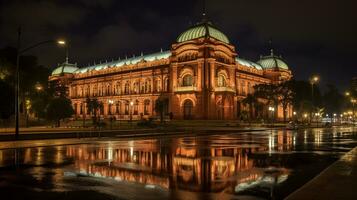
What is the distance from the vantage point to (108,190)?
1165 centimetres

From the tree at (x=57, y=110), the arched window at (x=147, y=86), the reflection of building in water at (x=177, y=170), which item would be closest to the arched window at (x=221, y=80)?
the arched window at (x=147, y=86)

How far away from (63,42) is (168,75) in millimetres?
72079

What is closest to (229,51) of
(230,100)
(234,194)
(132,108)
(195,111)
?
(230,100)

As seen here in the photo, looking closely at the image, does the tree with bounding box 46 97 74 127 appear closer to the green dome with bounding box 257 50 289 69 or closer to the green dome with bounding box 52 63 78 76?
the green dome with bounding box 257 50 289 69

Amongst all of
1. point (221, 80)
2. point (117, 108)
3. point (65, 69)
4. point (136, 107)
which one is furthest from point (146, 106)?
point (65, 69)

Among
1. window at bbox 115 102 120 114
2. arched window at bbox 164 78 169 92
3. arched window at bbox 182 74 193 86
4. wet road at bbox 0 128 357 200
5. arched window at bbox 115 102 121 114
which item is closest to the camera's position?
wet road at bbox 0 128 357 200

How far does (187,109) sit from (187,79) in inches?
310

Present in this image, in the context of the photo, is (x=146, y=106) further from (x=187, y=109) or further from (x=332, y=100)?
(x=332, y=100)

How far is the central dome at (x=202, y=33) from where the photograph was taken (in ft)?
305

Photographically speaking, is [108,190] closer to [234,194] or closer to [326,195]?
[234,194]

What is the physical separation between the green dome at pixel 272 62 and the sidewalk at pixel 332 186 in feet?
392

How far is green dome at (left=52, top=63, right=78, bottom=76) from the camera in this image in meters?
153

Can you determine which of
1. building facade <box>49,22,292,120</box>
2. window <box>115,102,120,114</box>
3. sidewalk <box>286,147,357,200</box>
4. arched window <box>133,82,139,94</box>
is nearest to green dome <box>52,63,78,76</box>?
building facade <box>49,22,292,120</box>

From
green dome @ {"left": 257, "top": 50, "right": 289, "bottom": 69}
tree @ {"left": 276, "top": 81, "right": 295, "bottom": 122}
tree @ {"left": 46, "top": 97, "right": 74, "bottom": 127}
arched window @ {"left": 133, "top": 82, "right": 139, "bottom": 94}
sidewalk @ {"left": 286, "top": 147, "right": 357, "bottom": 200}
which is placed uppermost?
green dome @ {"left": 257, "top": 50, "right": 289, "bottom": 69}
